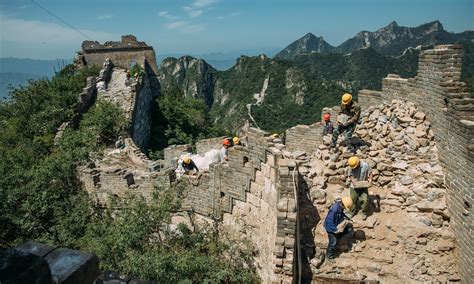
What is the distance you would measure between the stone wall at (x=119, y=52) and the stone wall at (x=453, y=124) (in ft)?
84.4

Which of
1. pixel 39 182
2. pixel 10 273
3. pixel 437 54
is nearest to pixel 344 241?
pixel 437 54

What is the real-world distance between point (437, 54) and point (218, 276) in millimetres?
6456

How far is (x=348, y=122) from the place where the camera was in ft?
28.7

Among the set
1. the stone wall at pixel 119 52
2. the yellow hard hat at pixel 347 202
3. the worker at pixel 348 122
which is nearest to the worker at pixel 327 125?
the worker at pixel 348 122

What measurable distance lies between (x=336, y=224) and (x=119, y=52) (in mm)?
27178

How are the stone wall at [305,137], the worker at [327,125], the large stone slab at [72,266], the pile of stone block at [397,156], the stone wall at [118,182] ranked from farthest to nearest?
the stone wall at [305,137], the worker at [327,125], the stone wall at [118,182], the pile of stone block at [397,156], the large stone slab at [72,266]

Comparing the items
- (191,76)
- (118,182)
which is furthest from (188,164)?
(191,76)

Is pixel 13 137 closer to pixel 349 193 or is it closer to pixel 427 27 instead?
pixel 349 193

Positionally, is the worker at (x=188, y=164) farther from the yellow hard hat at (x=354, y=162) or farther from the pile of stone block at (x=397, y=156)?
the yellow hard hat at (x=354, y=162)

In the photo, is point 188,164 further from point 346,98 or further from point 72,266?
point 72,266

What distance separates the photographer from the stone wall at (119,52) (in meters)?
29.2

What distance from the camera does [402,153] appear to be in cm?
786

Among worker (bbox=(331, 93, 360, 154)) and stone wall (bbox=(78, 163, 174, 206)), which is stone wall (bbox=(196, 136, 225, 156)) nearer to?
stone wall (bbox=(78, 163, 174, 206))

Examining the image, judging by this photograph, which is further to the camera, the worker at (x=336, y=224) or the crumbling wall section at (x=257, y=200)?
the worker at (x=336, y=224)
